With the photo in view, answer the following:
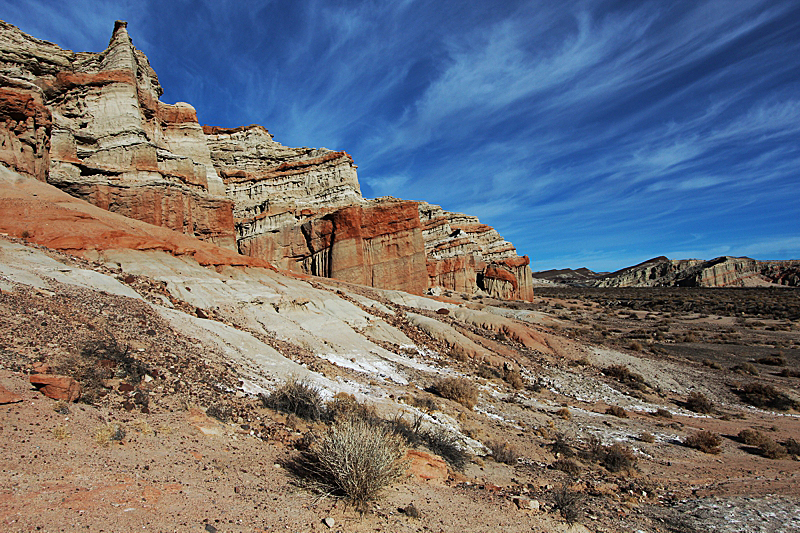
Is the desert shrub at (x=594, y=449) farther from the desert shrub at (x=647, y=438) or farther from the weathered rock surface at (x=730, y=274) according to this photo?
the weathered rock surface at (x=730, y=274)

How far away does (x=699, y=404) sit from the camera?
651 inches

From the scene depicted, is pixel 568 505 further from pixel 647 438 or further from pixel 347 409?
pixel 647 438

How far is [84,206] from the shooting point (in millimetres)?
18000

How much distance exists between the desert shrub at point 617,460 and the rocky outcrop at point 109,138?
25.8 metres

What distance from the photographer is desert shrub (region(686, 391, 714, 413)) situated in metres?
16.3

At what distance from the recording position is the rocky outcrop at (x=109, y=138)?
892 inches

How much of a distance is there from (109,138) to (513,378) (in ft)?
93.0

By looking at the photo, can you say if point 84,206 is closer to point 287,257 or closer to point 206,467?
point 206,467

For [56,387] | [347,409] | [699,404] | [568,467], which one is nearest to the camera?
[56,387]

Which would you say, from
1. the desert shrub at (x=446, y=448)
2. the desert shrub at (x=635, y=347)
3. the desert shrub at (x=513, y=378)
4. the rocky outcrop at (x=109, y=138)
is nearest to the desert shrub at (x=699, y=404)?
the desert shrub at (x=513, y=378)

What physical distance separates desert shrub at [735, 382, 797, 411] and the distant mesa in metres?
25.4

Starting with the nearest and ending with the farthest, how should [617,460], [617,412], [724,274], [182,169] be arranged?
[617,460]
[617,412]
[182,169]
[724,274]

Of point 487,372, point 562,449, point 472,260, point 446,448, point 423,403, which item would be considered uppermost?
point 472,260

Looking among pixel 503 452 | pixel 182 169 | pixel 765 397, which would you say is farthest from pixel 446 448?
pixel 182 169
